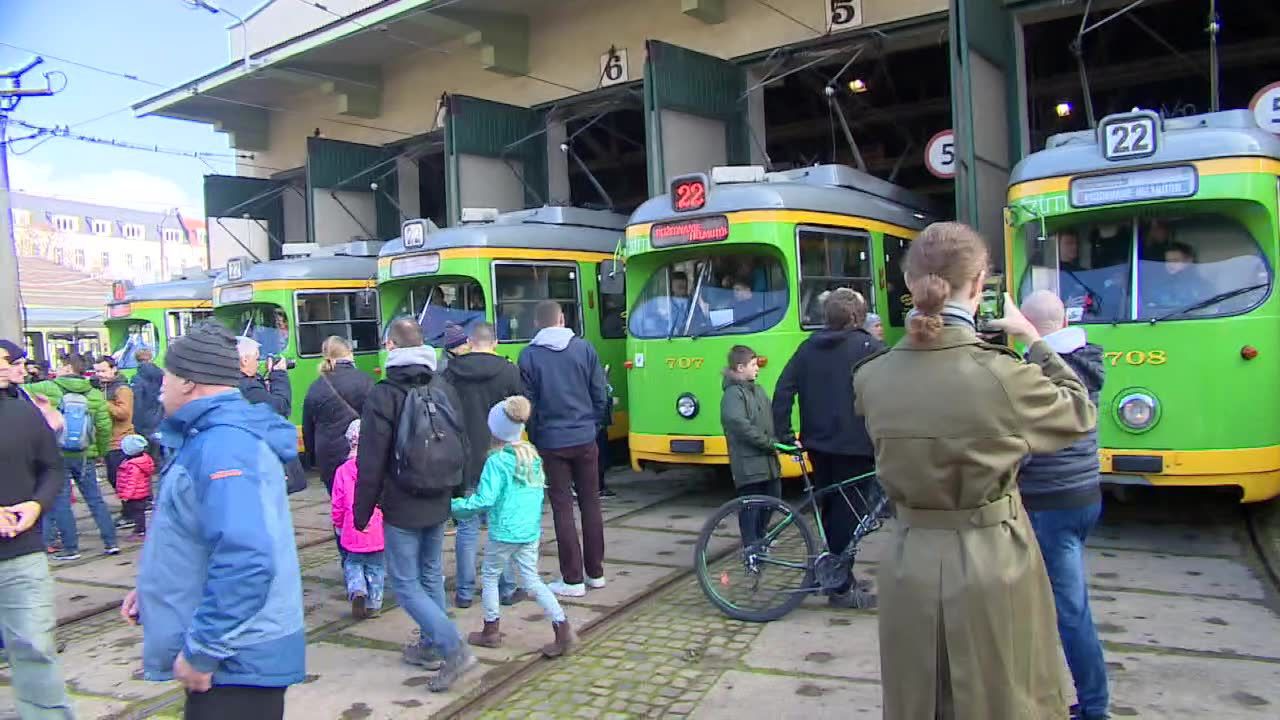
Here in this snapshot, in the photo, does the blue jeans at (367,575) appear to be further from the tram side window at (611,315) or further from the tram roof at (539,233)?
the tram side window at (611,315)

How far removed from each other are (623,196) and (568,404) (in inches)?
672

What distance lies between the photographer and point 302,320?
12664 mm

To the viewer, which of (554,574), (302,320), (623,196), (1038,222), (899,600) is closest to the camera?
(899,600)

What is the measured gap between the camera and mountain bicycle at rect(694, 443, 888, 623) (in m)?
5.48

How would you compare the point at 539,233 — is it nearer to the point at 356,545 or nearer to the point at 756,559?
the point at 356,545

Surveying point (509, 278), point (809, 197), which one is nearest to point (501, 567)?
point (809, 197)

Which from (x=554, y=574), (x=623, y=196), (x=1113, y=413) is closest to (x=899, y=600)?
(x=554, y=574)

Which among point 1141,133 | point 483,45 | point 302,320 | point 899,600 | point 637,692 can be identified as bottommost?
point 637,692

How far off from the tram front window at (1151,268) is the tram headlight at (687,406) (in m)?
2.90

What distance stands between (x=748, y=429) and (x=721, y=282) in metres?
3.19

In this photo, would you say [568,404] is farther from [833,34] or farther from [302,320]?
[833,34]

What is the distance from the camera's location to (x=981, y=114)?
10.2 metres

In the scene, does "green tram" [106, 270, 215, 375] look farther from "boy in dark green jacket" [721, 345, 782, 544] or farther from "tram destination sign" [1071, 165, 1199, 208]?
"tram destination sign" [1071, 165, 1199, 208]

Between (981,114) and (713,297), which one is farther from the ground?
(981,114)
